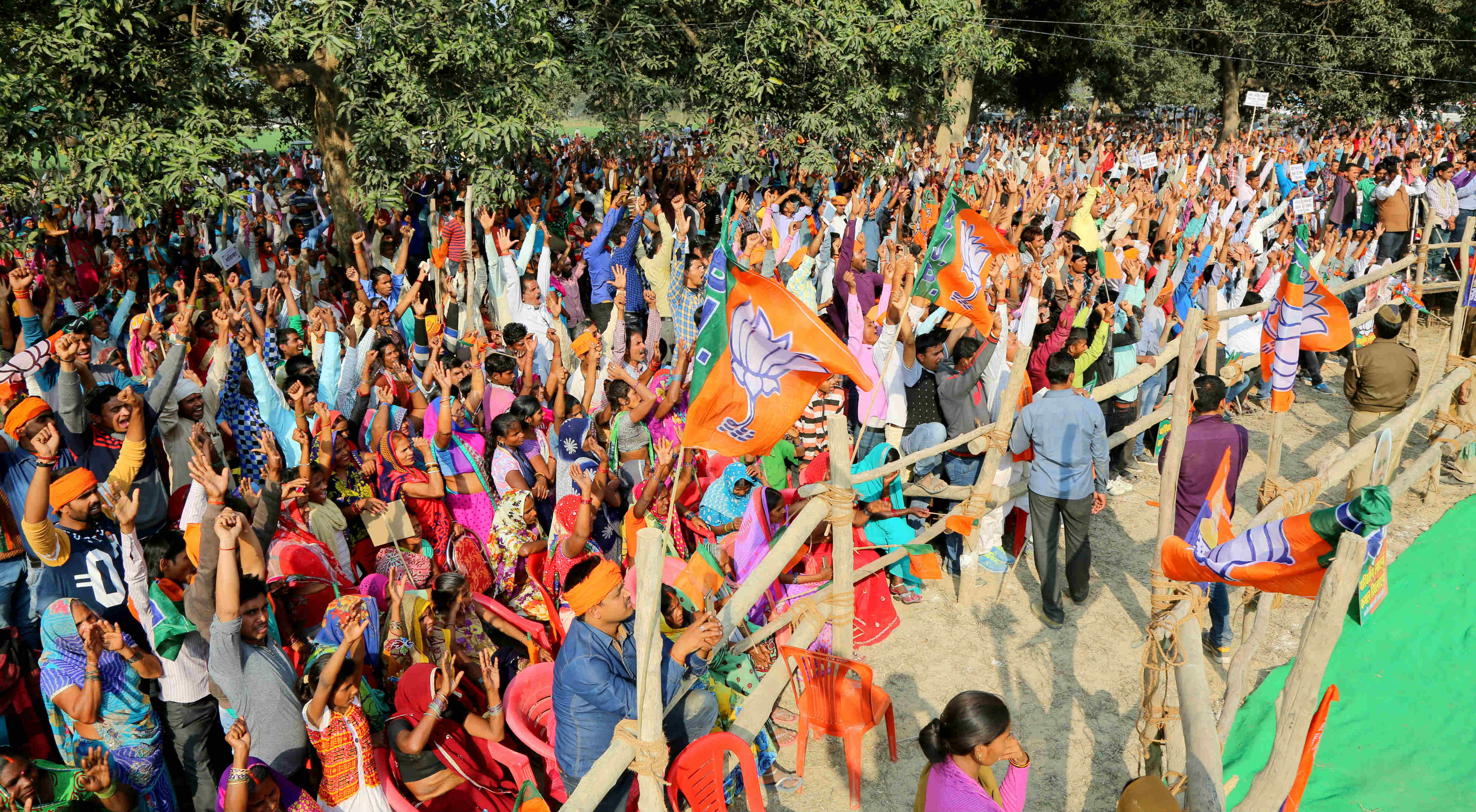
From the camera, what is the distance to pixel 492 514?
545 centimetres

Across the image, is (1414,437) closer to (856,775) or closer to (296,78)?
(856,775)

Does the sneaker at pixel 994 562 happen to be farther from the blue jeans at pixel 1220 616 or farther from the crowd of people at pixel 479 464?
the blue jeans at pixel 1220 616

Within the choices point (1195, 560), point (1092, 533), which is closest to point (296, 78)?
point (1092, 533)

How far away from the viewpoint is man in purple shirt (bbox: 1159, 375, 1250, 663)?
18.2 feet

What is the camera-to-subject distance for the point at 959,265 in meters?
5.97

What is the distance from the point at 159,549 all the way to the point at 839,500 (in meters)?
2.78

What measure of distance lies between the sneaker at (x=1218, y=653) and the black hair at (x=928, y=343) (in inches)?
93.5

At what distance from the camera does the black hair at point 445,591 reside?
4273mm

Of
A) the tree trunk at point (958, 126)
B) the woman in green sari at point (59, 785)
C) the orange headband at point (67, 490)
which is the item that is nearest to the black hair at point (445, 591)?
the woman in green sari at point (59, 785)

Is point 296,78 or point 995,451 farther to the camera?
point 296,78

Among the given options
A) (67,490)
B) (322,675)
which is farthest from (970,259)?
(67,490)

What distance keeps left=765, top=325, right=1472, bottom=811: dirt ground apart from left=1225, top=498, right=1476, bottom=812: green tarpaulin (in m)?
0.27

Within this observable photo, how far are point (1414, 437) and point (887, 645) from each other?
6216 millimetres

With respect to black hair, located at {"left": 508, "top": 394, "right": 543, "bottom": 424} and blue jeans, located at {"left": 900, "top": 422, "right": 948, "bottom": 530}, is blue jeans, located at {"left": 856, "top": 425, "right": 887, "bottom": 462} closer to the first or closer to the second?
blue jeans, located at {"left": 900, "top": 422, "right": 948, "bottom": 530}
